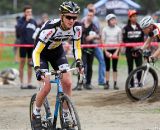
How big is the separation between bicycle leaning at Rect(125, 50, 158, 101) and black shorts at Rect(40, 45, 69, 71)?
3673mm

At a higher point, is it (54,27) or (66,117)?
(54,27)

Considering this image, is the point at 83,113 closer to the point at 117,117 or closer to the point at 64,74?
the point at 117,117

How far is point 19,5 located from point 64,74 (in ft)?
238

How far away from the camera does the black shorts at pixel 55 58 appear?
9562mm

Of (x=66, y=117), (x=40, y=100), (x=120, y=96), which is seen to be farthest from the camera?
(x=120, y=96)

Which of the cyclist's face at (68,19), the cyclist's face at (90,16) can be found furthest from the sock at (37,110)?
the cyclist's face at (90,16)

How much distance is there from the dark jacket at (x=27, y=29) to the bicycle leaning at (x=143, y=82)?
439 centimetres

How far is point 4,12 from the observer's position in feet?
258

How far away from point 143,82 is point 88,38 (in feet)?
12.3

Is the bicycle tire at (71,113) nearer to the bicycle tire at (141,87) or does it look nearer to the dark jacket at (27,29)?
the bicycle tire at (141,87)

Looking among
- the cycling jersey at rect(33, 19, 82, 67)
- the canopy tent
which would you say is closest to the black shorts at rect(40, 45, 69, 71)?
the cycling jersey at rect(33, 19, 82, 67)

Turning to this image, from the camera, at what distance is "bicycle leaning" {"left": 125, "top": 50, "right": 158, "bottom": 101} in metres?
13.0

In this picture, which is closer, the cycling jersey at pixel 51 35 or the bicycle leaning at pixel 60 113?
the bicycle leaning at pixel 60 113

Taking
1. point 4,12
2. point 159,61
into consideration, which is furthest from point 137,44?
point 4,12
